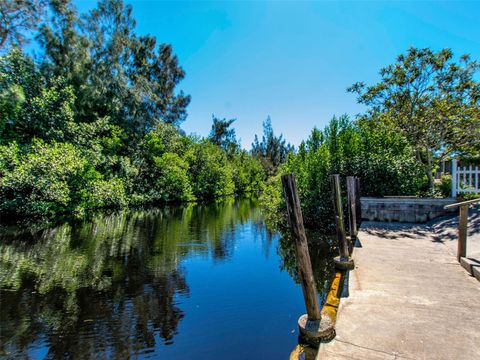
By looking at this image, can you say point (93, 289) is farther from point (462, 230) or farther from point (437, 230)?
point (437, 230)

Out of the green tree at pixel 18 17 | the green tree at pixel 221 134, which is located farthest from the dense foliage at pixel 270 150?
the green tree at pixel 18 17

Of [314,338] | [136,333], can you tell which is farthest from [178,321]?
[314,338]

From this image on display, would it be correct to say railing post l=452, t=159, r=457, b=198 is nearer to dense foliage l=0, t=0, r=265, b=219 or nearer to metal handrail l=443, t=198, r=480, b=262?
metal handrail l=443, t=198, r=480, b=262

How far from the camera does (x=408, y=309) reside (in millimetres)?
3648

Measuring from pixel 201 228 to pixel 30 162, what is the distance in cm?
1020

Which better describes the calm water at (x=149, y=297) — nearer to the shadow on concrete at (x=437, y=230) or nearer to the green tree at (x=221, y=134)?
the shadow on concrete at (x=437, y=230)

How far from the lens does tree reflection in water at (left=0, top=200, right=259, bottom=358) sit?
4.52 metres

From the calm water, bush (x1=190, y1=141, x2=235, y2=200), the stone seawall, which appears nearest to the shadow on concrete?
the stone seawall

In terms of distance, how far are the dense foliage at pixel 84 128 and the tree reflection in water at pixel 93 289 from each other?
211 inches

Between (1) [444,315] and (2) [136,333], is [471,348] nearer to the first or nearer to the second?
(1) [444,315]

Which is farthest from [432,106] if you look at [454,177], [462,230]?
[462,230]

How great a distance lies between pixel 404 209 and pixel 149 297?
905 cm

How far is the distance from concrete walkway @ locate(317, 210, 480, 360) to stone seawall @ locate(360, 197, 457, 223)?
11.1 ft

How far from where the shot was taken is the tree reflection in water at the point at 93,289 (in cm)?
452
